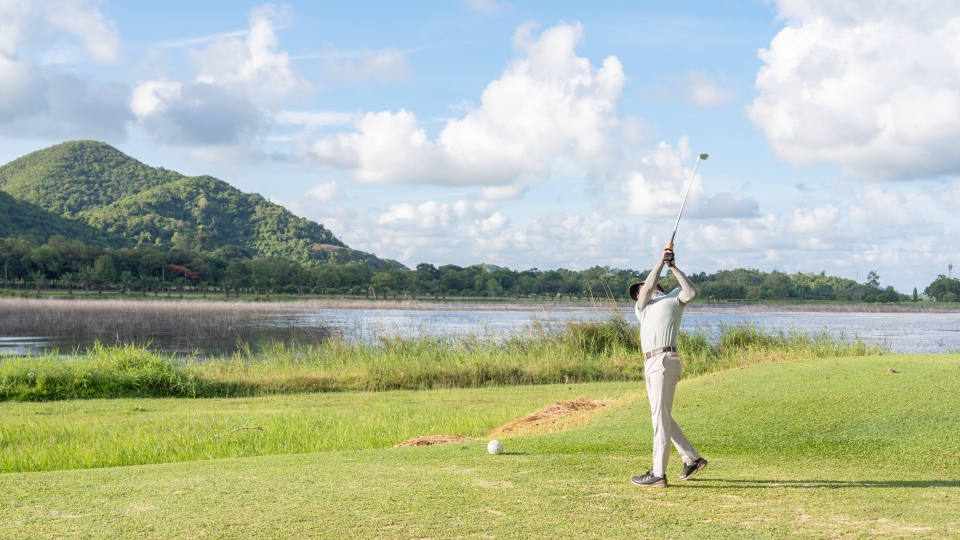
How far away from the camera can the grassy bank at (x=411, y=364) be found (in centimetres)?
1725

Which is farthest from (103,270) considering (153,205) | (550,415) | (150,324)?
(550,415)

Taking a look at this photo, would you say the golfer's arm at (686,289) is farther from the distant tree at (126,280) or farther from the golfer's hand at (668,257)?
the distant tree at (126,280)

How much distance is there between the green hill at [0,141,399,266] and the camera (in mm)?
127000

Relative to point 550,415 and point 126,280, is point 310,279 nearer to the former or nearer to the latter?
point 126,280

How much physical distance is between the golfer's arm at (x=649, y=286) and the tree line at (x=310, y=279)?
6170 cm

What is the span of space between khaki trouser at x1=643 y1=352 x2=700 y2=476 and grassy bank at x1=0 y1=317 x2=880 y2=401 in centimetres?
1289

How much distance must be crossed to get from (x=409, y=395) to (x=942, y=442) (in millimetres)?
10719

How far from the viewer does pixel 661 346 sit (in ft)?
20.9

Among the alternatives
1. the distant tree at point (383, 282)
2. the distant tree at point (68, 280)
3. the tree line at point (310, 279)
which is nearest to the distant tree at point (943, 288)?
the tree line at point (310, 279)

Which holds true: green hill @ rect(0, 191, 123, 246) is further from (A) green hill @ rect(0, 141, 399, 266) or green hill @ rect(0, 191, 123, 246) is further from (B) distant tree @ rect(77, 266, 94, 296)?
(B) distant tree @ rect(77, 266, 94, 296)

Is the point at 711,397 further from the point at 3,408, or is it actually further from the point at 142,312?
the point at 142,312

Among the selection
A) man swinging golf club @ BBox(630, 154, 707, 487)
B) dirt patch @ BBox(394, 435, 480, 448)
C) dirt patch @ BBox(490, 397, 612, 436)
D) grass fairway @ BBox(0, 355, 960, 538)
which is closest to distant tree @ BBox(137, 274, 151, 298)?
dirt patch @ BBox(490, 397, 612, 436)

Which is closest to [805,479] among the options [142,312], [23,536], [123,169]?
[23,536]

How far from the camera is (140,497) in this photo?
618cm
